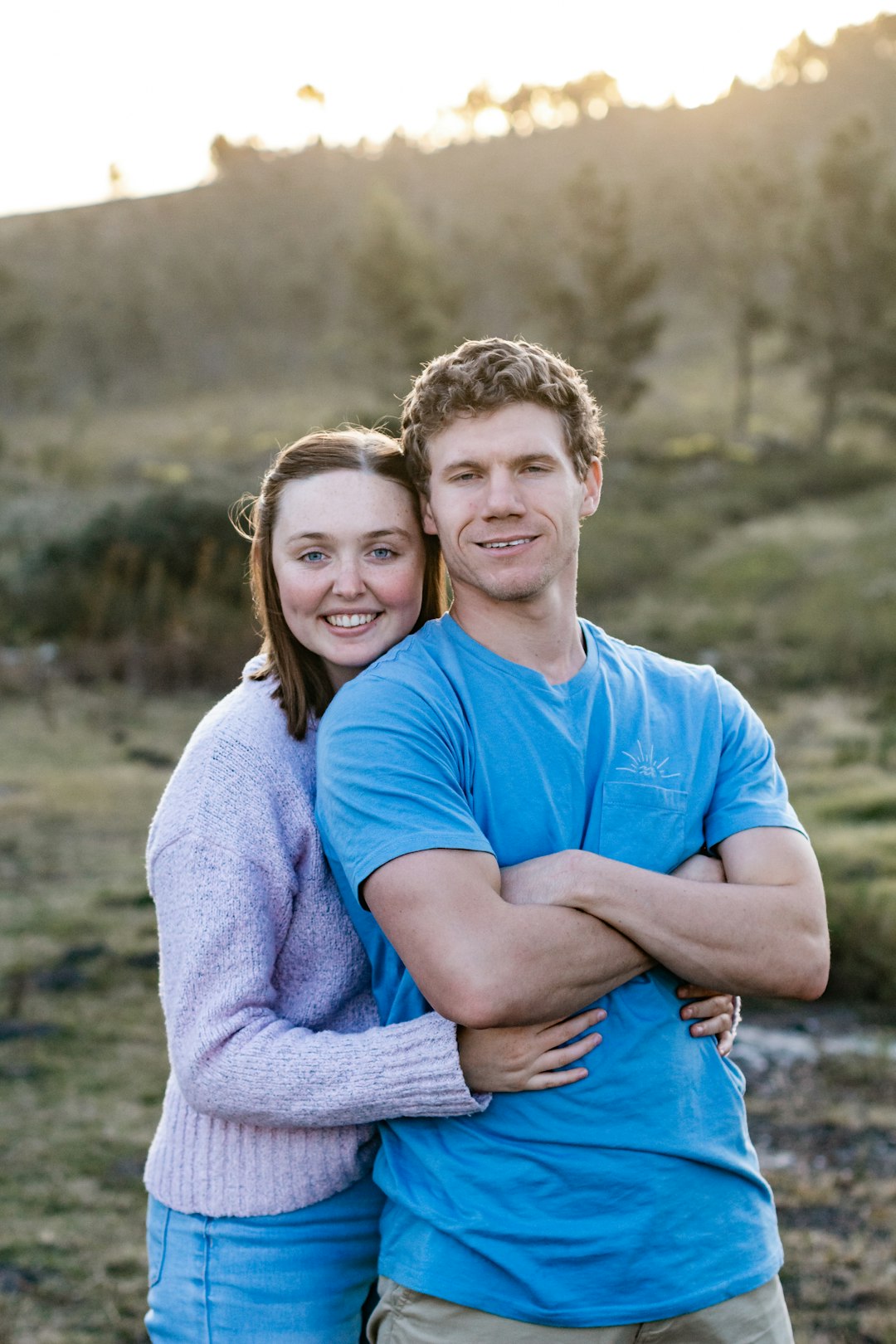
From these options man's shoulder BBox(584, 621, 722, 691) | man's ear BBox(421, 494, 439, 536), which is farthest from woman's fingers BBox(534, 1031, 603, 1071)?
man's ear BBox(421, 494, 439, 536)

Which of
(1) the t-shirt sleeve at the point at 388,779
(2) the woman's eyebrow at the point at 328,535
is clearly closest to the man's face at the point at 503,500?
(2) the woman's eyebrow at the point at 328,535

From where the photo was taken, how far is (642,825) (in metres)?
2.21

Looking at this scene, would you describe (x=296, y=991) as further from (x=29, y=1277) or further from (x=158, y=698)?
→ (x=158, y=698)

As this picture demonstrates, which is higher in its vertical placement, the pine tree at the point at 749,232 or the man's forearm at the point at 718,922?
the pine tree at the point at 749,232

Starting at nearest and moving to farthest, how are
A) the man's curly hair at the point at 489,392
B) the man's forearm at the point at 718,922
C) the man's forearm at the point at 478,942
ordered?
the man's forearm at the point at 478,942 < the man's forearm at the point at 718,922 < the man's curly hair at the point at 489,392

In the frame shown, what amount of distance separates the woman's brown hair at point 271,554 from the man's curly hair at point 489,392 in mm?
64

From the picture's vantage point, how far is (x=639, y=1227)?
1.98 meters

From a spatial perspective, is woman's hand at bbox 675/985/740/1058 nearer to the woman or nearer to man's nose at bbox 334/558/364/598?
the woman

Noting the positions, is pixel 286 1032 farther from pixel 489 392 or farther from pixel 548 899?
pixel 489 392

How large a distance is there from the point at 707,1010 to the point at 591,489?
1.09 meters

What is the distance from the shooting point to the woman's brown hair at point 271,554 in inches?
95.4

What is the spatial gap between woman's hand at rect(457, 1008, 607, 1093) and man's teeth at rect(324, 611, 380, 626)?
0.84m

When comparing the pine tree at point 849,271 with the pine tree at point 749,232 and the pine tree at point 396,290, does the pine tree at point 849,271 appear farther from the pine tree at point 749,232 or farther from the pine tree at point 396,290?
the pine tree at point 396,290

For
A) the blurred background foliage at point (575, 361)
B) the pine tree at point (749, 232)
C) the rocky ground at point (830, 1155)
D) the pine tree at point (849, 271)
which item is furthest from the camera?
the pine tree at point (749, 232)
